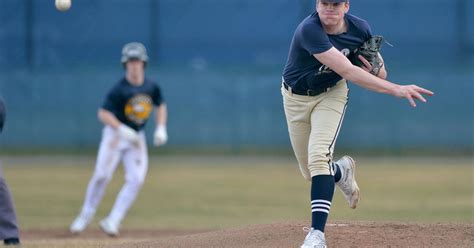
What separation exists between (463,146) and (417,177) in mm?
4391

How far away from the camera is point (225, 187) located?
50.9 ft

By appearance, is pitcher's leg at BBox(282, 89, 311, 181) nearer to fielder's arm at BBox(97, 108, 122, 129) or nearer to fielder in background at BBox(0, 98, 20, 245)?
fielder in background at BBox(0, 98, 20, 245)

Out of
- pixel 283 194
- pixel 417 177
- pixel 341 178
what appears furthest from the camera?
pixel 417 177

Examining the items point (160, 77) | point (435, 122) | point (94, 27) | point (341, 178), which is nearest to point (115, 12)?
point (94, 27)

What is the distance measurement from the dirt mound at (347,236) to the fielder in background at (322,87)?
0.28 meters

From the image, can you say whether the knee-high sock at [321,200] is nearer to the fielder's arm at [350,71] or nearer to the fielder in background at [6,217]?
the fielder's arm at [350,71]

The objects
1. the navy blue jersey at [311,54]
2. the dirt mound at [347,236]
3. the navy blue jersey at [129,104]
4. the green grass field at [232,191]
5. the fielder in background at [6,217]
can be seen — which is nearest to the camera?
the navy blue jersey at [311,54]

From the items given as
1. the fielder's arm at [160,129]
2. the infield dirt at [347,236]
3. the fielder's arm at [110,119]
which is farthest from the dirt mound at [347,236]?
the fielder's arm at [160,129]

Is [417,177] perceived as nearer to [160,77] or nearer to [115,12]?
[160,77]

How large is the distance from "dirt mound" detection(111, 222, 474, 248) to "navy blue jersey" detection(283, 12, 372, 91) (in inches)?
41.3

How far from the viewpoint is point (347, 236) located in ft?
21.9

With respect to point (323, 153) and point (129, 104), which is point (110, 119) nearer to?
point (129, 104)

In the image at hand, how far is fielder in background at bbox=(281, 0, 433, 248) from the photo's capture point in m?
6.14

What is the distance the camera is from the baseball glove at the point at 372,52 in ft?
21.6
